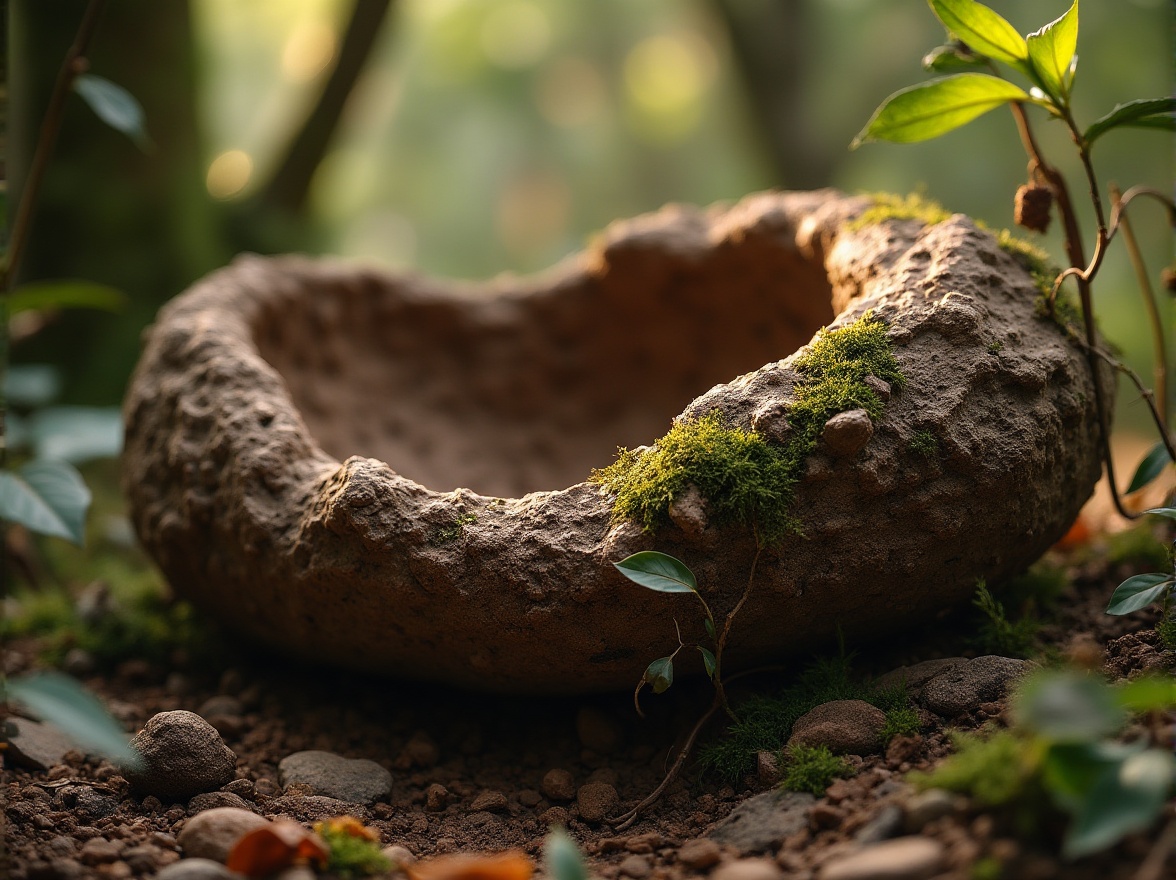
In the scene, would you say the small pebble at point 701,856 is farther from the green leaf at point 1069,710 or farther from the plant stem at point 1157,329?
the plant stem at point 1157,329

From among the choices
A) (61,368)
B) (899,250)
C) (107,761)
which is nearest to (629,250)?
(899,250)

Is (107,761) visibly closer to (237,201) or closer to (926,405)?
(926,405)

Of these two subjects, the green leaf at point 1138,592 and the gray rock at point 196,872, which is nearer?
the gray rock at point 196,872

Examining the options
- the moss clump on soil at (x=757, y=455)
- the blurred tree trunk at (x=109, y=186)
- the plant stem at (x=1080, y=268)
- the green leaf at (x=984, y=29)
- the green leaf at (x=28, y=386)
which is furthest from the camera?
the blurred tree trunk at (x=109, y=186)

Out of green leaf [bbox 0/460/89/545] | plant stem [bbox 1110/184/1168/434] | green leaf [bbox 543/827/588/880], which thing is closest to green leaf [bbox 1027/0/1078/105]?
plant stem [bbox 1110/184/1168/434]

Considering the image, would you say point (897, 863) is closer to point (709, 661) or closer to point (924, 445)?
point (709, 661)

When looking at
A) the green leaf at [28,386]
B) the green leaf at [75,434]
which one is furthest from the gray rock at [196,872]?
the green leaf at [28,386]
